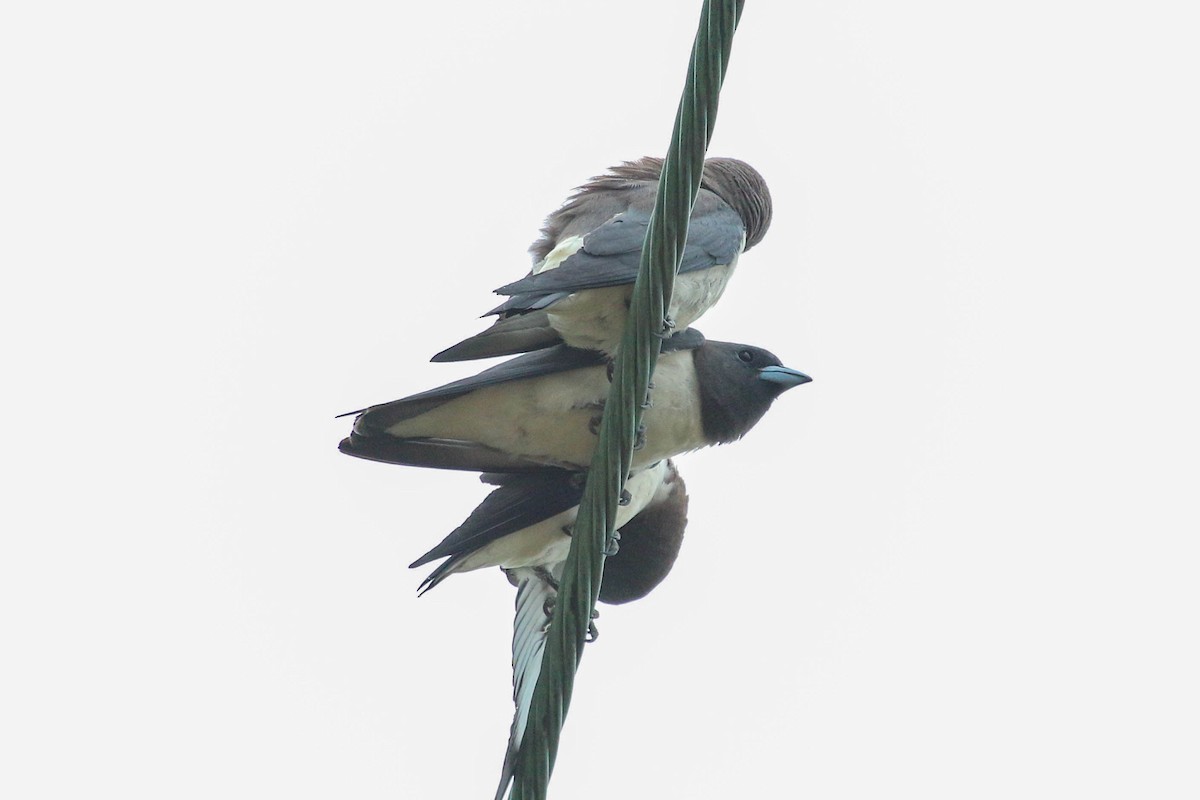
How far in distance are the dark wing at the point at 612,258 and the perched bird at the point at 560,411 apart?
1.05 feet

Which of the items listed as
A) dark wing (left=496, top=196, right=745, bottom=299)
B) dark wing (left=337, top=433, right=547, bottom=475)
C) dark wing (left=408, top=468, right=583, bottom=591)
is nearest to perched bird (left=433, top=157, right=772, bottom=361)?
dark wing (left=496, top=196, right=745, bottom=299)

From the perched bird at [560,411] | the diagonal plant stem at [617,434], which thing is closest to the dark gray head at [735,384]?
the perched bird at [560,411]

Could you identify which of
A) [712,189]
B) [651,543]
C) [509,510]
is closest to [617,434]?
[509,510]

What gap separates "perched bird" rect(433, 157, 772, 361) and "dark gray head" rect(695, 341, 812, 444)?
0.66ft

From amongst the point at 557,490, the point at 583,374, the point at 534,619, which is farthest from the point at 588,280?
the point at 534,619

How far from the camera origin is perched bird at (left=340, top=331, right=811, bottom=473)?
4.56m

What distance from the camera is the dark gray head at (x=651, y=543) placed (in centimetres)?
552

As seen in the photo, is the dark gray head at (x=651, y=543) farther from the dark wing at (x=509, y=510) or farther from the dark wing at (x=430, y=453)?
the dark wing at (x=430, y=453)

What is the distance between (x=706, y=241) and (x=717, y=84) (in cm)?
162

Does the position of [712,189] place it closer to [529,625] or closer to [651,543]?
[651,543]

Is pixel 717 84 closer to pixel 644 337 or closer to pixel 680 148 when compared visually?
pixel 680 148

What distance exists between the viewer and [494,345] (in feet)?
14.8

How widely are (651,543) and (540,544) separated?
2.47 ft

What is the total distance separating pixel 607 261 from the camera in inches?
166
